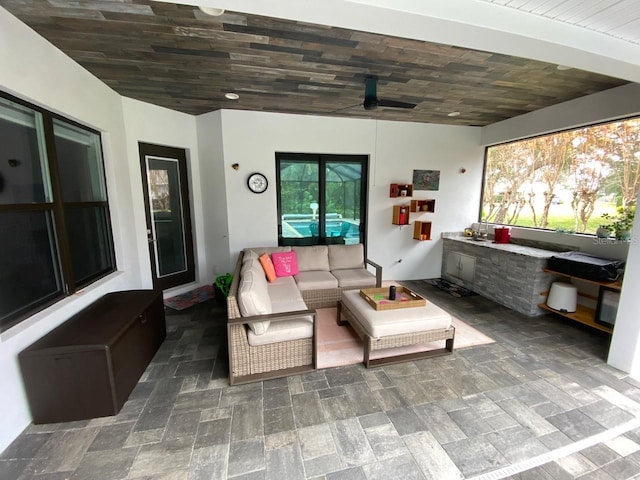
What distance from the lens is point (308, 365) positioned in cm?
252

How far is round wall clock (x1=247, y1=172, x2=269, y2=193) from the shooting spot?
4224mm

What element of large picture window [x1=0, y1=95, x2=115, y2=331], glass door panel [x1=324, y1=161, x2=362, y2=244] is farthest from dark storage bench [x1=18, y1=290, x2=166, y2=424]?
glass door panel [x1=324, y1=161, x2=362, y2=244]

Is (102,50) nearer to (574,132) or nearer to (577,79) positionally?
(577,79)

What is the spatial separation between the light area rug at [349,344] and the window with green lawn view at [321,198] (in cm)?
177

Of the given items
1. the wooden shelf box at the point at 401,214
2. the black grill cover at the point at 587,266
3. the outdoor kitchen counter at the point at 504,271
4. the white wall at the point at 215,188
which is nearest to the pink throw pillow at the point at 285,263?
the white wall at the point at 215,188

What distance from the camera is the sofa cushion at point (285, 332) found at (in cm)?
233

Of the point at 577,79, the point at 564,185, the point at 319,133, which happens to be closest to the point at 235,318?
the point at 319,133

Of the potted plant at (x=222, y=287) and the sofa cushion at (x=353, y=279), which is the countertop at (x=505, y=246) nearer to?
the sofa cushion at (x=353, y=279)

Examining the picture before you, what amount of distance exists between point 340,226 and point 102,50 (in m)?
3.66

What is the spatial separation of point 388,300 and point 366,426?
4.09 feet

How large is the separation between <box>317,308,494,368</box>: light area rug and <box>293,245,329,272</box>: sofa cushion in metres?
0.92

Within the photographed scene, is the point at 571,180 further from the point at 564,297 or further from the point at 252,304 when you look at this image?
the point at 252,304

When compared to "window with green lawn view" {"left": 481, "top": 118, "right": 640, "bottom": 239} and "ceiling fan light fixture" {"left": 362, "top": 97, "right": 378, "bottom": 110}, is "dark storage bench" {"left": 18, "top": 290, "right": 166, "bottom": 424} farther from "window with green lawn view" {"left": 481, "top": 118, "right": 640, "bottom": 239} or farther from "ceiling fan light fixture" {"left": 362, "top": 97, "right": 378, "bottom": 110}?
"window with green lawn view" {"left": 481, "top": 118, "right": 640, "bottom": 239}

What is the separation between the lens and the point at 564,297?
3.40 m
